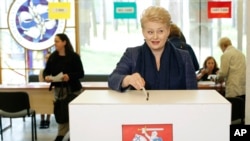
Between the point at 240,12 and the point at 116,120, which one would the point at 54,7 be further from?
the point at 116,120

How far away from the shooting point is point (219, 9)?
6.42 meters

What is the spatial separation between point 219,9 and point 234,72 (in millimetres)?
2335

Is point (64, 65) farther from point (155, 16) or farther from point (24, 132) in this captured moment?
point (155, 16)

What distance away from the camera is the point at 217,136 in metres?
0.89

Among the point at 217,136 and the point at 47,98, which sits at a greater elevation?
the point at 217,136

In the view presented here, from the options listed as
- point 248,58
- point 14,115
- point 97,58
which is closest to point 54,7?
point 97,58

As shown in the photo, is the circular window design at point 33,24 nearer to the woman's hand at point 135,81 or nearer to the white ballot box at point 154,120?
the woman's hand at point 135,81

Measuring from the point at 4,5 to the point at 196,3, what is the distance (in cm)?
381

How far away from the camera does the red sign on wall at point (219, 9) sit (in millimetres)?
6305

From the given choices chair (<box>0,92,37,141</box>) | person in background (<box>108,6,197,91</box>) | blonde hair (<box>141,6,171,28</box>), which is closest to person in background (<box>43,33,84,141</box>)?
chair (<box>0,92,37,141</box>)

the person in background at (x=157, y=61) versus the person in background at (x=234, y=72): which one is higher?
the person in background at (x=157, y=61)

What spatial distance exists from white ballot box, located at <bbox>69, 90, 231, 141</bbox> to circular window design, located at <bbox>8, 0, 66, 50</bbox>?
615 cm

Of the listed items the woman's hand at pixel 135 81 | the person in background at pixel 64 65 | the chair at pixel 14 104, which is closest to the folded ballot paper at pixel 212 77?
the person in background at pixel 64 65

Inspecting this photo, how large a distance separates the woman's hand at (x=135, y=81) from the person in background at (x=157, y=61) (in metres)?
0.13
